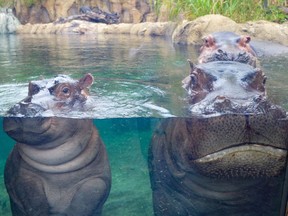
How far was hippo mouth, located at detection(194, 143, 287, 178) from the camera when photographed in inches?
90.1

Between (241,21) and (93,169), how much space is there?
2363 millimetres

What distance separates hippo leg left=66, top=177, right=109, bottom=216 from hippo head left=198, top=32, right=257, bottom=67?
1.86m

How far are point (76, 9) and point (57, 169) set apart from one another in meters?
2.86

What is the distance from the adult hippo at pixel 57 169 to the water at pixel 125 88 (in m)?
0.07

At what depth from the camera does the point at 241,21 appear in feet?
14.3

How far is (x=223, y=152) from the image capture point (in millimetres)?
2328

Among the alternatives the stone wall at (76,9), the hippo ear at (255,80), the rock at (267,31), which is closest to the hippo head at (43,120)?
the hippo ear at (255,80)

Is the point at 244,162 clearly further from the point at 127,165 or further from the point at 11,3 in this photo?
the point at 11,3

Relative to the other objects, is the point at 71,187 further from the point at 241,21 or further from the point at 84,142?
the point at 241,21

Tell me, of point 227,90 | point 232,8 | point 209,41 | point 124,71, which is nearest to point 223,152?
point 227,90

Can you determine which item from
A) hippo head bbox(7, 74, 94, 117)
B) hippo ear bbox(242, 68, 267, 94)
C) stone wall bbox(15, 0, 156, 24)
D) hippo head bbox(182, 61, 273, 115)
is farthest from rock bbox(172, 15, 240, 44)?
hippo head bbox(7, 74, 94, 117)

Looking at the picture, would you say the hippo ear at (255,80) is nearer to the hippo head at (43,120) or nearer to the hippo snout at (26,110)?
the hippo head at (43,120)

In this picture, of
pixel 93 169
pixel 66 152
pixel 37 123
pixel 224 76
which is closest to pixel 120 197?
pixel 93 169

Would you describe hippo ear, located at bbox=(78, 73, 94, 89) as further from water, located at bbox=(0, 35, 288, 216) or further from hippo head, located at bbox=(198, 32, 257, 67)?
hippo head, located at bbox=(198, 32, 257, 67)
